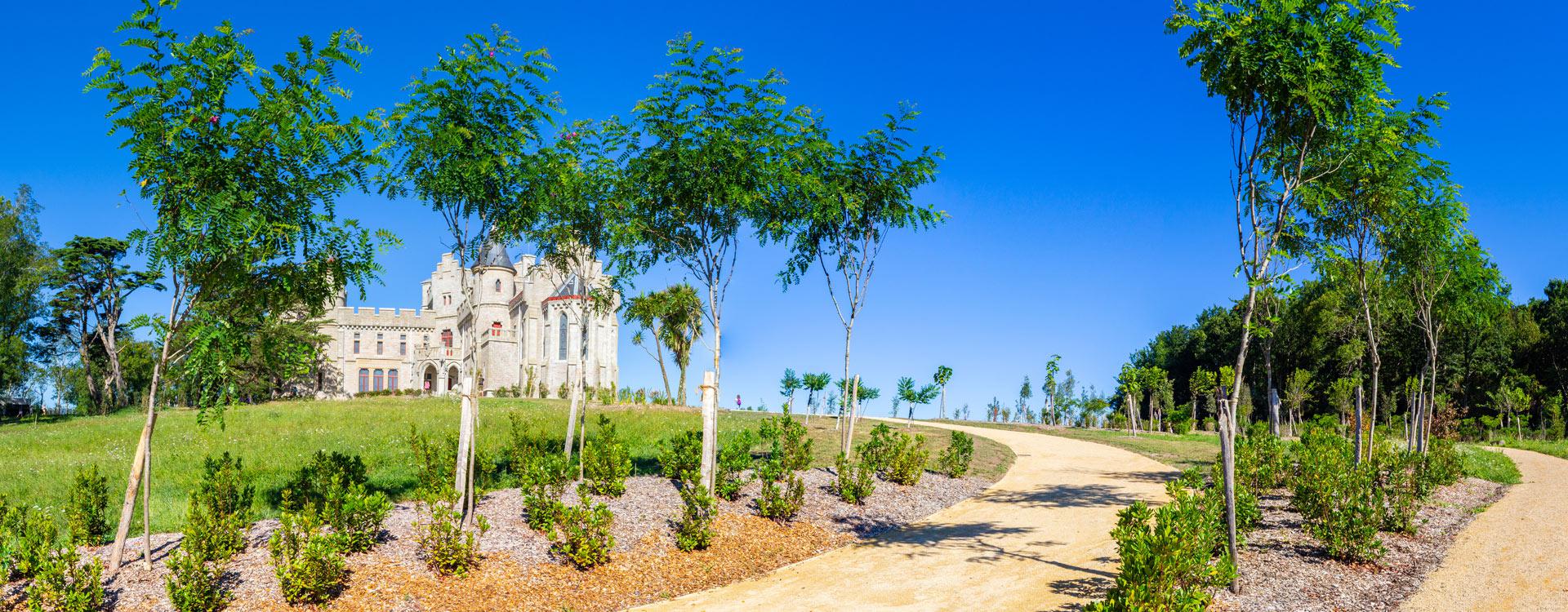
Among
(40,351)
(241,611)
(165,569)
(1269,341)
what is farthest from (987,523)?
(40,351)

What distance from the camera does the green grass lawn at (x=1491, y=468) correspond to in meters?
16.3

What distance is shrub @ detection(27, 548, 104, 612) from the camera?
23.6 feet

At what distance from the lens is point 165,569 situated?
28.0ft

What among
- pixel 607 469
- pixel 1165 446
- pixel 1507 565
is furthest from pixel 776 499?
pixel 1165 446

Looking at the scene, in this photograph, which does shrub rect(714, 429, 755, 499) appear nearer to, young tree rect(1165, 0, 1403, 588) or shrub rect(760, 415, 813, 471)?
shrub rect(760, 415, 813, 471)

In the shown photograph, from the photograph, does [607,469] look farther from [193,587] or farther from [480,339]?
[480,339]

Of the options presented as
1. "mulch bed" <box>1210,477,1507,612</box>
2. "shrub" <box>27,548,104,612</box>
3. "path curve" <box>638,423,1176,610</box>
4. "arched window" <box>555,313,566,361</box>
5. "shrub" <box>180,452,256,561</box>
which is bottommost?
"path curve" <box>638,423,1176,610</box>

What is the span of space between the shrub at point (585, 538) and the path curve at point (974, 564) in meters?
1.01

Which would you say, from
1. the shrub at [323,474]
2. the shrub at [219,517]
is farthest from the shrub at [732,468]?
the shrub at [219,517]

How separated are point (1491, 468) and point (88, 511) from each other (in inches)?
985

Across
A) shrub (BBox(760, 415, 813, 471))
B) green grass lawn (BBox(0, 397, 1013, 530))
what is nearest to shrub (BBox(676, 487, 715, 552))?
shrub (BBox(760, 415, 813, 471))

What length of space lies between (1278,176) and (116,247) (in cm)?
5366

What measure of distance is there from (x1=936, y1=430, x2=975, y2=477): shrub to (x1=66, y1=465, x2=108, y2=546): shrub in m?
13.8

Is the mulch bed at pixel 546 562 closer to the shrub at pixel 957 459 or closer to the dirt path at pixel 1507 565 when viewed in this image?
the shrub at pixel 957 459
